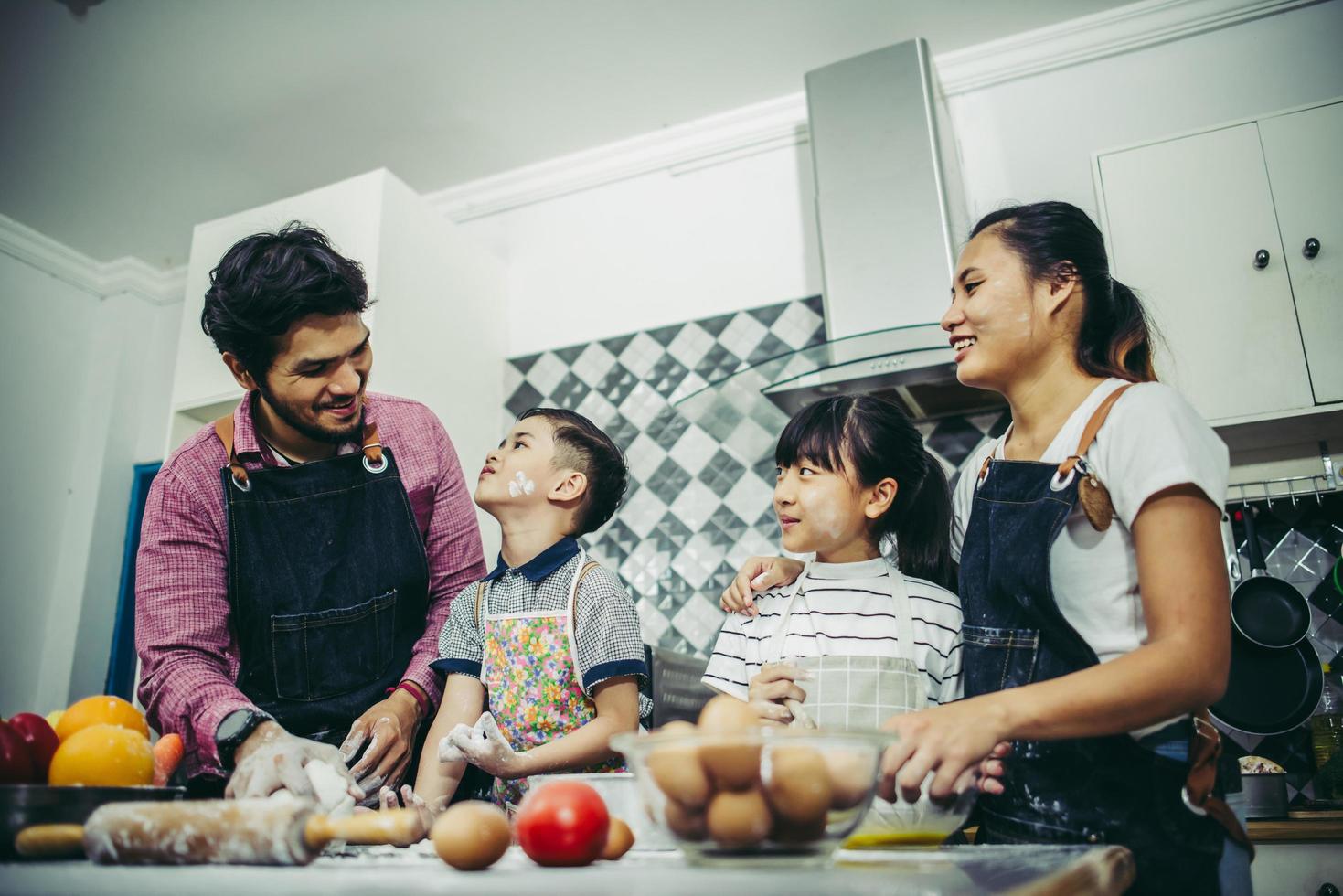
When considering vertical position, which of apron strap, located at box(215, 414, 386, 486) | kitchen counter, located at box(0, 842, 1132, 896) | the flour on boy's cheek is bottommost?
kitchen counter, located at box(0, 842, 1132, 896)

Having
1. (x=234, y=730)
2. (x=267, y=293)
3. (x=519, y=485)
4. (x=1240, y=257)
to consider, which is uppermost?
(x=1240, y=257)

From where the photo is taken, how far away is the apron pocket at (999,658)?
1.08 meters

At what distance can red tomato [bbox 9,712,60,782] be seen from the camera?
0.82 m

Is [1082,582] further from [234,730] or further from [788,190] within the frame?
[788,190]

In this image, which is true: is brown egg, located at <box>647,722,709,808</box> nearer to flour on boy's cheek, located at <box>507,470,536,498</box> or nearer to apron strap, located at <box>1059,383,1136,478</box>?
apron strap, located at <box>1059,383,1136,478</box>

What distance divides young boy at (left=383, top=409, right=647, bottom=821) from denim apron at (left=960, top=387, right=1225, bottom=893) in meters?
0.50

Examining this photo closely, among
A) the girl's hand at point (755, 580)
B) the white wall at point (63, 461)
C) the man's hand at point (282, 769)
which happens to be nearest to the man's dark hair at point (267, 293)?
the man's hand at point (282, 769)

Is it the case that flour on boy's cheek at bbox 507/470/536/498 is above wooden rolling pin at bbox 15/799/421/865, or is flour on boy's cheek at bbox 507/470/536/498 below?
above

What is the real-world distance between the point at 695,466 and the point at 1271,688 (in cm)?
153

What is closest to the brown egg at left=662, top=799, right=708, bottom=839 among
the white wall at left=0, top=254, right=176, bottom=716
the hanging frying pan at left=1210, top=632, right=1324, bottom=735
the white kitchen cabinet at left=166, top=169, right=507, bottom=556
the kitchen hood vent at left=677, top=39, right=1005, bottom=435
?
the kitchen hood vent at left=677, top=39, right=1005, bottom=435

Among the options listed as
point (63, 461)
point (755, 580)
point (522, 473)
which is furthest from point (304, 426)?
point (63, 461)

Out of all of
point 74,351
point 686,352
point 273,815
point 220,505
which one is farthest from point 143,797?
point 74,351

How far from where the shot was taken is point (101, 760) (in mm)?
805

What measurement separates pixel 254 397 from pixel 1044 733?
4.32ft
